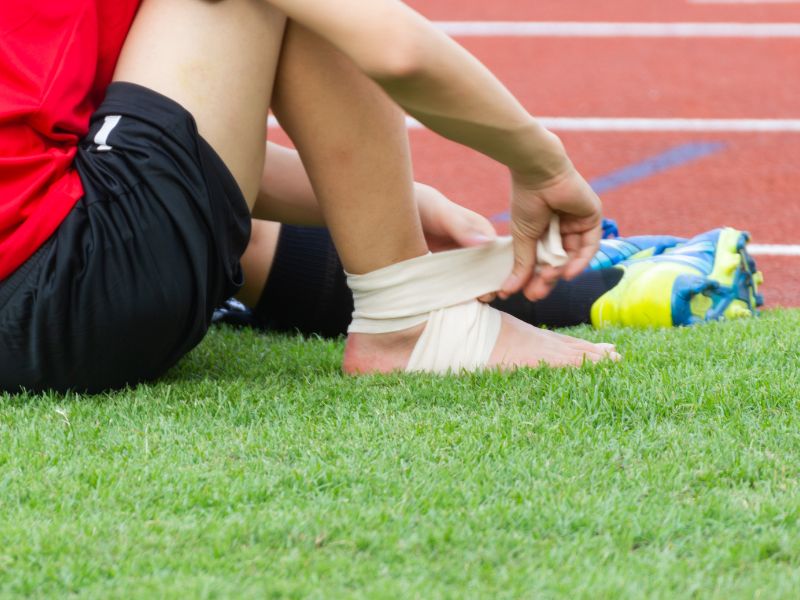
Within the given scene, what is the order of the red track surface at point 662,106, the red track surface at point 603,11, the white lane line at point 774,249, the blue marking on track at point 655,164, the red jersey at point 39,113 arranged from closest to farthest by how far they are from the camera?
the red jersey at point 39,113, the white lane line at point 774,249, the red track surface at point 662,106, the blue marking on track at point 655,164, the red track surface at point 603,11

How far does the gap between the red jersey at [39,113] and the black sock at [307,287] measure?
76cm

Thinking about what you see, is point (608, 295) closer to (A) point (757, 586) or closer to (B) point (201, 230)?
(B) point (201, 230)

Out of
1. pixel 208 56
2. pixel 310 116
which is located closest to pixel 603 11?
Answer: pixel 310 116

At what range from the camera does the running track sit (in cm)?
388

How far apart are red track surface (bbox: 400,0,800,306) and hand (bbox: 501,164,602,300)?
3.62 feet

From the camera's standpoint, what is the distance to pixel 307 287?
270 centimetres

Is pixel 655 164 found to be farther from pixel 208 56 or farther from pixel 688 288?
pixel 208 56

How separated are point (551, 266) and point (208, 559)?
822 mm

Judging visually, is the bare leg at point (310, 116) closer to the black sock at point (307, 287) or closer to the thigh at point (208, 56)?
the thigh at point (208, 56)

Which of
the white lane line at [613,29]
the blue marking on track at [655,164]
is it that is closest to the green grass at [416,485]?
the blue marking on track at [655,164]

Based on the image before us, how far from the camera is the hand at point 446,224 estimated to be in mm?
2479

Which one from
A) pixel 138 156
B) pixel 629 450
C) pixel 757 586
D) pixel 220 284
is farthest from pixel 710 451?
pixel 138 156

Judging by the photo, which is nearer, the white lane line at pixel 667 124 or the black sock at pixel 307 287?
the black sock at pixel 307 287

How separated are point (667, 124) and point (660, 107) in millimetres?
318
